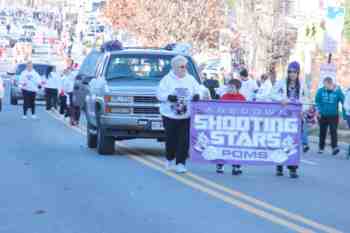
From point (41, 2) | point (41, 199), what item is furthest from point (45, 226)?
point (41, 2)

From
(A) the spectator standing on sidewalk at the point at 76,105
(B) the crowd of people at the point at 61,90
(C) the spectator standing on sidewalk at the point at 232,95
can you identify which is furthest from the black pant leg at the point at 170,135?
(B) the crowd of people at the point at 61,90

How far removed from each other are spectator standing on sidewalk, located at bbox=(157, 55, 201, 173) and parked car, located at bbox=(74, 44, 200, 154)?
2372 millimetres

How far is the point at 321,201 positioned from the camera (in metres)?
13.3

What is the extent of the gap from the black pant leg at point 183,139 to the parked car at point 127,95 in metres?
2.36

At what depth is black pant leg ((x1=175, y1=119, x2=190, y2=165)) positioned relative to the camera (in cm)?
1642

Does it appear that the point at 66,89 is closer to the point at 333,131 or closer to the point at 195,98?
the point at 333,131

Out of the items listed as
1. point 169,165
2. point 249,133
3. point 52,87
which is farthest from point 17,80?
point 249,133

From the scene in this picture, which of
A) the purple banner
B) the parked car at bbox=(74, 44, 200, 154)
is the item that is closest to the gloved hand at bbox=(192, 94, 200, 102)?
the purple banner

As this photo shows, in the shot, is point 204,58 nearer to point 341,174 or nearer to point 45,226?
point 341,174

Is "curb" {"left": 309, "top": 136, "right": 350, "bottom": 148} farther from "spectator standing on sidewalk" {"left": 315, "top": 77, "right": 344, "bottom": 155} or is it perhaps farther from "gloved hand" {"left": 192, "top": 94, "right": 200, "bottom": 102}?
"gloved hand" {"left": 192, "top": 94, "right": 200, "bottom": 102}

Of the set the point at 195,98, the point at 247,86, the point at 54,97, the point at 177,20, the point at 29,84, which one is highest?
the point at 177,20

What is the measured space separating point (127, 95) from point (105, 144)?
3.31 ft

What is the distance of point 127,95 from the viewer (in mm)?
18953

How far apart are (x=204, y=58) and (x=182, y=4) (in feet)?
43.4
